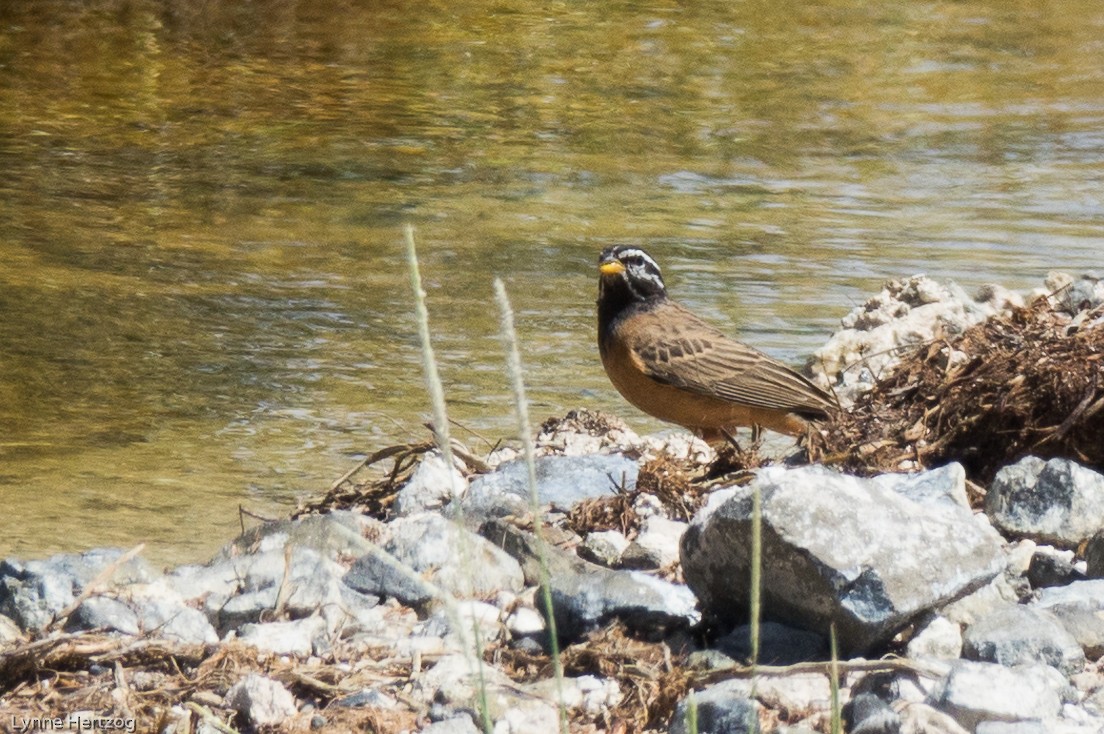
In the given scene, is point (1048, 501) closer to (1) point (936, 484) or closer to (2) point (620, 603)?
(1) point (936, 484)

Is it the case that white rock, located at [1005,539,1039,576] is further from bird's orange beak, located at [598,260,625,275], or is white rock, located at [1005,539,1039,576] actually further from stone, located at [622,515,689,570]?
bird's orange beak, located at [598,260,625,275]

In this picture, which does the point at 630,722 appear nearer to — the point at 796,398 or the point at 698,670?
the point at 698,670

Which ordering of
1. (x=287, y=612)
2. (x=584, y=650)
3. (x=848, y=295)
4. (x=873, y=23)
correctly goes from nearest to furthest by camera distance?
(x=584, y=650) < (x=287, y=612) < (x=848, y=295) < (x=873, y=23)

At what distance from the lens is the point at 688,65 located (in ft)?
61.6

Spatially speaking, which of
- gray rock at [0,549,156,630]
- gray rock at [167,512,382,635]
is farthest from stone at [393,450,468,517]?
gray rock at [0,549,156,630]

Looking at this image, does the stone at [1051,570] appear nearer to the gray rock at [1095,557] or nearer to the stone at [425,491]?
the gray rock at [1095,557]

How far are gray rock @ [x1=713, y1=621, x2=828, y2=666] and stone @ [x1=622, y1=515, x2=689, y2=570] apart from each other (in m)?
0.82

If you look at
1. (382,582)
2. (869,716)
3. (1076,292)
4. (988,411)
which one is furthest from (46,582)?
(1076,292)

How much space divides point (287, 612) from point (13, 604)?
868mm

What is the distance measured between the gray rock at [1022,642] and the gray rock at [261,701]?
174 centimetres

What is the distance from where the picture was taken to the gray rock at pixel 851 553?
4203 mm

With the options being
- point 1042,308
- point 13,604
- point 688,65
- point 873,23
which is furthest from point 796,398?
point 873,23

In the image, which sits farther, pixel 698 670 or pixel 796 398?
pixel 796 398

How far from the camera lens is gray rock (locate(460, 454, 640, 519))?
6012 millimetres
